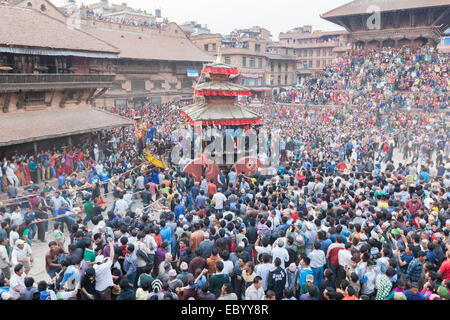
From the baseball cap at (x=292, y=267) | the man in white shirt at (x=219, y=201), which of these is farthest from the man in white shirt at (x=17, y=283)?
the man in white shirt at (x=219, y=201)

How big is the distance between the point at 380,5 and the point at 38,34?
112 ft

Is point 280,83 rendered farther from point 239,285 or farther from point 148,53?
point 239,285

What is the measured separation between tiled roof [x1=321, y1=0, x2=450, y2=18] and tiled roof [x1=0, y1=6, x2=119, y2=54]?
90.3 feet

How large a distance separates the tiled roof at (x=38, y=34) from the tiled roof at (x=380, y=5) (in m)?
27.5

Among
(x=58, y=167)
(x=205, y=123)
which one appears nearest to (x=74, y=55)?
(x=58, y=167)

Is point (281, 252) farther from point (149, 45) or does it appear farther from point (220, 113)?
point (149, 45)

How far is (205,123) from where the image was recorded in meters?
15.2

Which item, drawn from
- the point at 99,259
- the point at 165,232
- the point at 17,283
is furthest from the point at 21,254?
the point at 165,232

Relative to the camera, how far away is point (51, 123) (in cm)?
1766

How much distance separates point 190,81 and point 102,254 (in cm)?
3534

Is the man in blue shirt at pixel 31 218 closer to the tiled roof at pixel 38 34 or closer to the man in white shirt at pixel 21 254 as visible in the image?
the man in white shirt at pixel 21 254

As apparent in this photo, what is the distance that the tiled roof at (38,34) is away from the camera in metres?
16.4

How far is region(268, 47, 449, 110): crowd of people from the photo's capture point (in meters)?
28.5

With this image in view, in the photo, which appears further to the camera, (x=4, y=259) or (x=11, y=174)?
(x=11, y=174)
